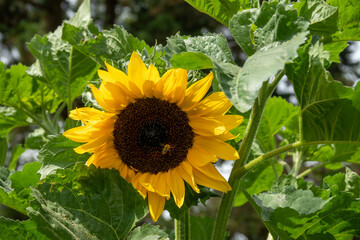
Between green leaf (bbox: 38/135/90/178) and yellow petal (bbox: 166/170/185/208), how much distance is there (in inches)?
5.0

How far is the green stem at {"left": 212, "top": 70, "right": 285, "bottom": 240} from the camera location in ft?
2.13

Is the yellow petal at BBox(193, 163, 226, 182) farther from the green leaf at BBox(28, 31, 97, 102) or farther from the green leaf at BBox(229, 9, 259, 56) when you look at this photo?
the green leaf at BBox(28, 31, 97, 102)

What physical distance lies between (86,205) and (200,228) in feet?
1.21

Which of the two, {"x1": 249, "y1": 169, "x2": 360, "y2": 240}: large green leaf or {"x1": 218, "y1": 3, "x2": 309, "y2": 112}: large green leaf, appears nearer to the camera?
{"x1": 218, "y1": 3, "x2": 309, "y2": 112}: large green leaf

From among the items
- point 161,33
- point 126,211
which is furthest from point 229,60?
point 161,33

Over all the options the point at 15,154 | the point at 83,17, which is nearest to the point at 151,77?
the point at 83,17

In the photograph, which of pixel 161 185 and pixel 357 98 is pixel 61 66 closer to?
pixel 161 185

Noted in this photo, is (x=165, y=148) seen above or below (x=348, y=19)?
below

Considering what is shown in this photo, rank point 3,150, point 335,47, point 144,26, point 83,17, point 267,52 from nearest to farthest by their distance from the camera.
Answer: point 267,52
point 335,47
point 83,17
point 3,150
point 144,26

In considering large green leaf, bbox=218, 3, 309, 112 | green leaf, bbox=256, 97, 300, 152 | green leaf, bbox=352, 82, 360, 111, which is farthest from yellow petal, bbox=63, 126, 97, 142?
green leaf, bbox=256, 97, 300, 152

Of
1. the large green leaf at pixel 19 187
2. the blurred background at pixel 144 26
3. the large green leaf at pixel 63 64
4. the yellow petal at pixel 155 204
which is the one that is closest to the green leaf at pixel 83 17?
the large green leaf at pixel 63 64

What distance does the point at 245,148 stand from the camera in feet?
2.15

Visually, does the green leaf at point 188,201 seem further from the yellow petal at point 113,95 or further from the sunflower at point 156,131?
the yellow petal at point 113,95

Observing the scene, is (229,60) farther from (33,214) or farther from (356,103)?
(33,214)
